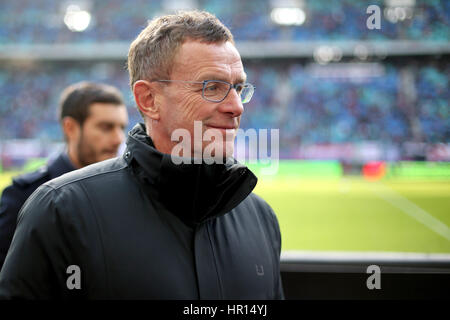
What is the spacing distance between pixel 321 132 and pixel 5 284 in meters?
16.0

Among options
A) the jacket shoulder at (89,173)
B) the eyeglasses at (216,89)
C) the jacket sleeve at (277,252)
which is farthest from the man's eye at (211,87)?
the jacket sleeve at (277,252)

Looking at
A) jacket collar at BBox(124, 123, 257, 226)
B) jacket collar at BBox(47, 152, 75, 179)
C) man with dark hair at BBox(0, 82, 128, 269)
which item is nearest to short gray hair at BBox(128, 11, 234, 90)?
jacket collar at BBox(124, 123, 257, 226)

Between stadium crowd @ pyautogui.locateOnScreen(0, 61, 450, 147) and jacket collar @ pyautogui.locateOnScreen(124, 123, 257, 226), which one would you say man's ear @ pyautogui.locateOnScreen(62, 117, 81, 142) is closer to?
jacket collar @ pyautogui.locateOnScreen(124, 123, 257, 226)

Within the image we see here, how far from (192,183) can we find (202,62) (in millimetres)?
337

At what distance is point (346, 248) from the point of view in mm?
6508

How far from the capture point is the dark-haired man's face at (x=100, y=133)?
263 centimetres

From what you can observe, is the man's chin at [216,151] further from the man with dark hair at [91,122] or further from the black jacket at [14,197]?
the man with dark hair at [91,122]

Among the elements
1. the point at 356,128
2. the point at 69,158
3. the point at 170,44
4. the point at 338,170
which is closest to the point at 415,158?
the point at 338,170

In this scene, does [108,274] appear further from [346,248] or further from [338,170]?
[338,170]

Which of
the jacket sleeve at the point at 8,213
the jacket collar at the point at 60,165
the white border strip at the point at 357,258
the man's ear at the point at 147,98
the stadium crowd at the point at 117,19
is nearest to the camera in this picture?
the man's ear at the point at 147,98

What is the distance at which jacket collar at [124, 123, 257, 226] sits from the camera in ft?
3.90

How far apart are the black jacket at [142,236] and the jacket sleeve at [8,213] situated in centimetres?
77

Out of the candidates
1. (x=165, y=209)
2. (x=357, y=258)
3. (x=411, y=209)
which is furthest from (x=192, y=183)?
(x=411, y=209)

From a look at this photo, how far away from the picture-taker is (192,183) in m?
1.20
